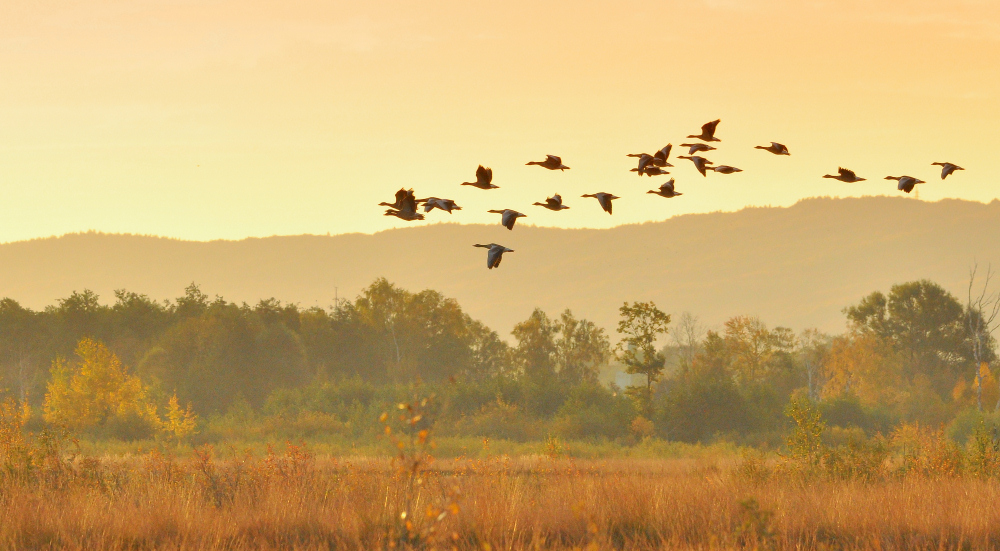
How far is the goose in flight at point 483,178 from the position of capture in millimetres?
7172

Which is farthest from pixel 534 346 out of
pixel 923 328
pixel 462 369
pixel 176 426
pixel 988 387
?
pixel 176 426

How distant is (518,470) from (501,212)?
17841 mm

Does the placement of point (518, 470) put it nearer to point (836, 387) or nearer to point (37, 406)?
point (37, 406)

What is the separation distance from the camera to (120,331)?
58.4 meters

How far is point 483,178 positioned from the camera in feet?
23.8

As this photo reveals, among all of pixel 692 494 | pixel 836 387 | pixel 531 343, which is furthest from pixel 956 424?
pixel 692 494

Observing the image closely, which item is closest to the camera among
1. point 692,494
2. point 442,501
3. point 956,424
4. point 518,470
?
point 442,501

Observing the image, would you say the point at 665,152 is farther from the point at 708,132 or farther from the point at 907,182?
the point at 907,182

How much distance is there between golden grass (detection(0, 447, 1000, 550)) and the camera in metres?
10.9

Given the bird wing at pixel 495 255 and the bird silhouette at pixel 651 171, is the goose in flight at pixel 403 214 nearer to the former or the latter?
the bird wing at pixel 495 255

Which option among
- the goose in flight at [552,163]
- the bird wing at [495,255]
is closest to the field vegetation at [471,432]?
the bird wing at [495,255]

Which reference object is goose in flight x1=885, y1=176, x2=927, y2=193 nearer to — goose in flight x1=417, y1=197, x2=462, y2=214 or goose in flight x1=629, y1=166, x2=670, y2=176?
goose in flight x1=629, y1=166, x2=670, y2=176

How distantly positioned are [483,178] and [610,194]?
4.16ft

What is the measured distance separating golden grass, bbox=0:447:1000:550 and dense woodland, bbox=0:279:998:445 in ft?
92.6
